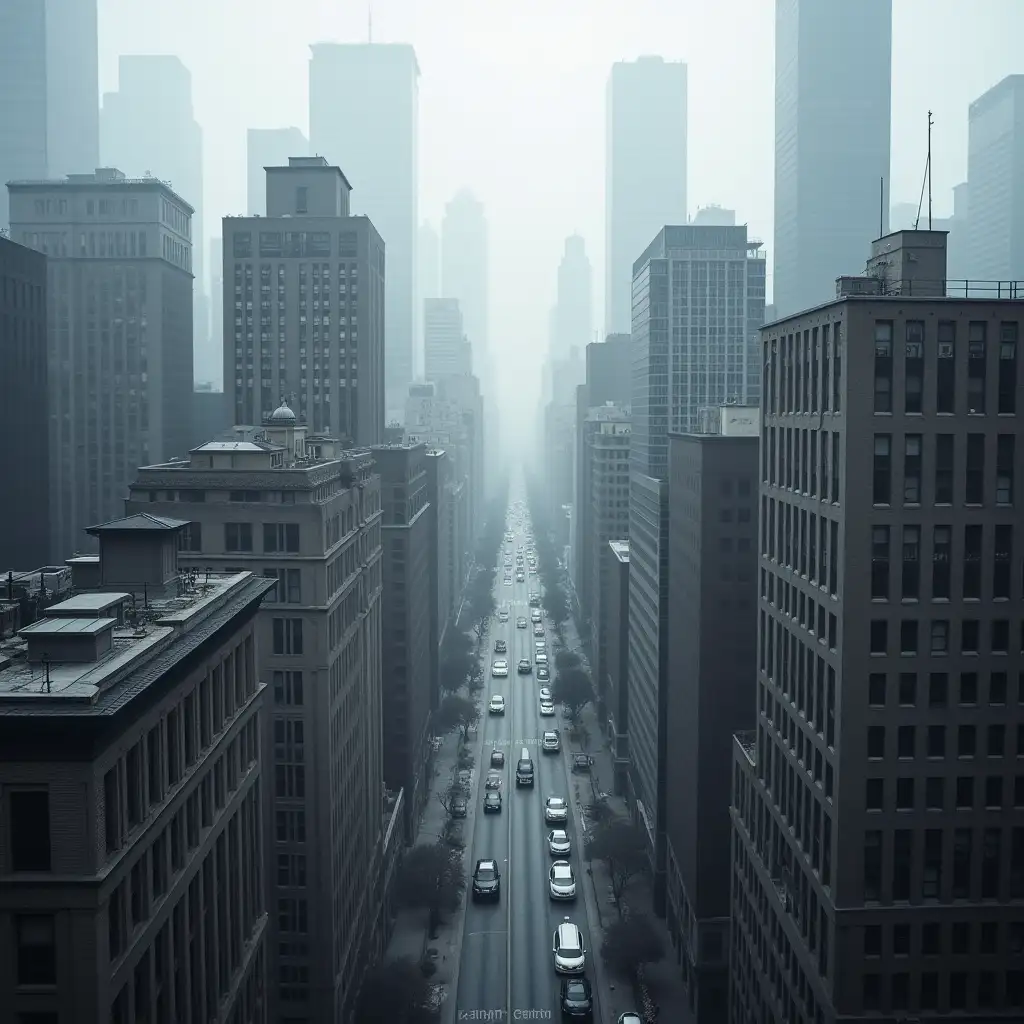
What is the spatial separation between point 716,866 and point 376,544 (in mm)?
31764

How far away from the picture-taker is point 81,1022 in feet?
92.3

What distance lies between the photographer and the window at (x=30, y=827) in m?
27.8

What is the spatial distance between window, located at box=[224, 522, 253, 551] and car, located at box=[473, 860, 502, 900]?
4500cm

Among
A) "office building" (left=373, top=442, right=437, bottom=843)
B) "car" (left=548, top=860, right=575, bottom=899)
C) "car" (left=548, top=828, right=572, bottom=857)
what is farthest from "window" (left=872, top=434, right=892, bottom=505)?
"car" (left=548, top=828, right=572, bottom=857)

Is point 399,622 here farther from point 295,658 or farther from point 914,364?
point 914,364

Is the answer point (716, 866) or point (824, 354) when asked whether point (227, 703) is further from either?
point (716, 866)

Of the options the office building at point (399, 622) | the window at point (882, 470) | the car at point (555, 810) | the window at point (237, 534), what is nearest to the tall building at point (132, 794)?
the window at point (237, 534)

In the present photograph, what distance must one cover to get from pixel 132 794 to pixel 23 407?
102 m

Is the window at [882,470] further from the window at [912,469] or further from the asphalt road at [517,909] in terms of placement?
the asphalt road at [517,909]

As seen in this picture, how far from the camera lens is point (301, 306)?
390 ft

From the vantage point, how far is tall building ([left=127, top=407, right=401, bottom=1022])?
62812 mm

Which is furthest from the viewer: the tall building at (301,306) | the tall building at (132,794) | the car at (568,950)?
the tall building at (301,306)

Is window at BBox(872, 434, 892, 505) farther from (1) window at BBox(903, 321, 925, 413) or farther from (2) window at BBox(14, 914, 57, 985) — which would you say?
(2) window at BBox(14, 914, 57, 985)

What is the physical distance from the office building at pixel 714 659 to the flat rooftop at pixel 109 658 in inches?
1564
